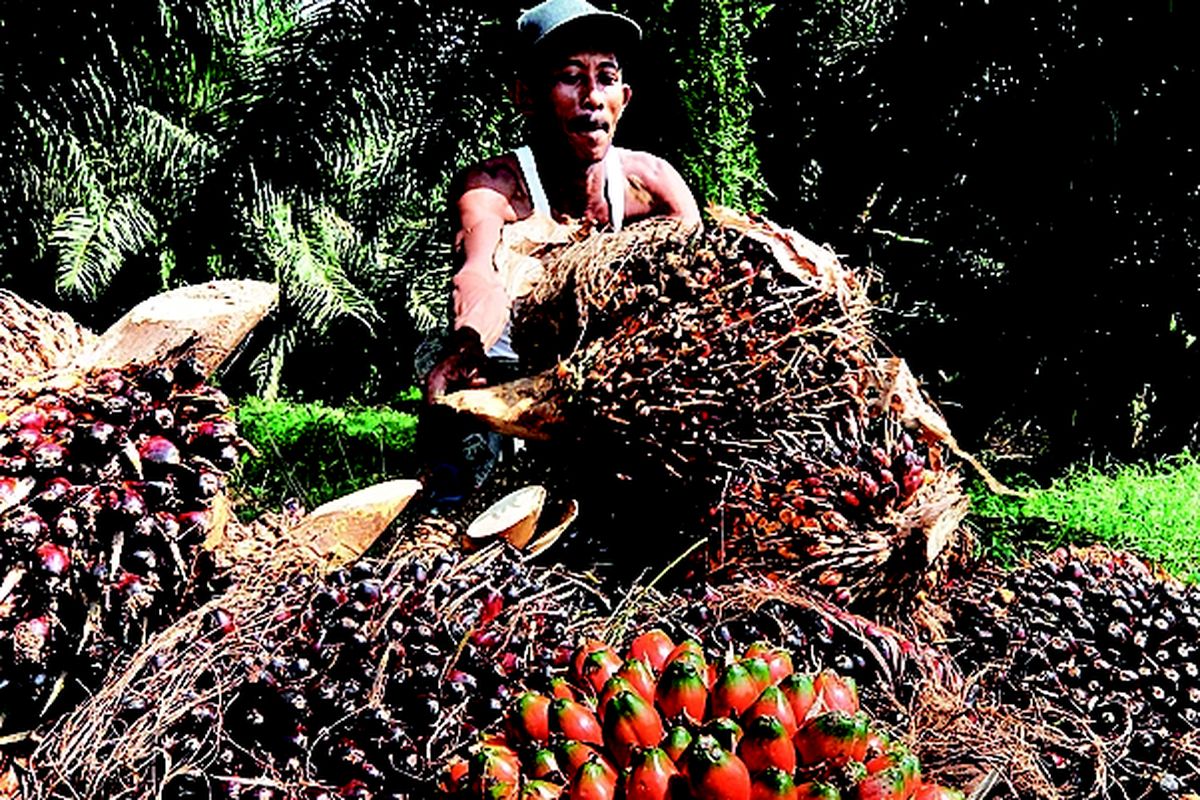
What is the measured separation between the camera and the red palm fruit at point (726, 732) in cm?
106

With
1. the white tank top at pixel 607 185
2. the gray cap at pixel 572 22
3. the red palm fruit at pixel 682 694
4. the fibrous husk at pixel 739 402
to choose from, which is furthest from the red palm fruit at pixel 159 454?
the gray cap at pixel 572 22

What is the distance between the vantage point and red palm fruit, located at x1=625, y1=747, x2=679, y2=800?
1.03 m

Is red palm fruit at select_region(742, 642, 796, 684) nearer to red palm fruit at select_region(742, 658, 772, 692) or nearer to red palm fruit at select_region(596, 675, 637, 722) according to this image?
red palm fruit at select_region(742, 658, 772, 692)

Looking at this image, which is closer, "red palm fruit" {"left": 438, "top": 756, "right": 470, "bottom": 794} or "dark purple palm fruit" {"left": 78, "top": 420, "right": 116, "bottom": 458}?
"red palm fruit" {"left": 438, "top": 756, "right": 470, "bottom": 794}

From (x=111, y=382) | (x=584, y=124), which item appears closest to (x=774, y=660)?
(x=111, y=382)

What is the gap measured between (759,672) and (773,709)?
6 centimetres

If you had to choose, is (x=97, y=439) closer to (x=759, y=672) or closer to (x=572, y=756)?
(x=572, y=756)

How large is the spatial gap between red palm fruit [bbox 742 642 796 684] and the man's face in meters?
1.24

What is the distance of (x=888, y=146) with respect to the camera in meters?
5.73

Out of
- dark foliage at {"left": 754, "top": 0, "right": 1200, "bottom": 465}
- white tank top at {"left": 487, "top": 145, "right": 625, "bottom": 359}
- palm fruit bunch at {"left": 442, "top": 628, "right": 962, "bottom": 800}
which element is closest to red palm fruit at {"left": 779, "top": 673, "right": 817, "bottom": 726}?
palm fruit bunch at {"left": 442, "top": 628, "right": 962, "bottom": 800}

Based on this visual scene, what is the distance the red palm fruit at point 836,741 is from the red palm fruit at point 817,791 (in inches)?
1.6

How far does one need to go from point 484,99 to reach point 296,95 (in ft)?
2.86

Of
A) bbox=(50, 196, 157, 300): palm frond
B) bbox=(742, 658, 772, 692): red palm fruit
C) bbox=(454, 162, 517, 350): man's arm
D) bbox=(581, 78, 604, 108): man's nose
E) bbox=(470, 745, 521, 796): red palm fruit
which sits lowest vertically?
bbox=(50, 196, 157, 300): palm frond

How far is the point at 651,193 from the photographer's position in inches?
93.1
